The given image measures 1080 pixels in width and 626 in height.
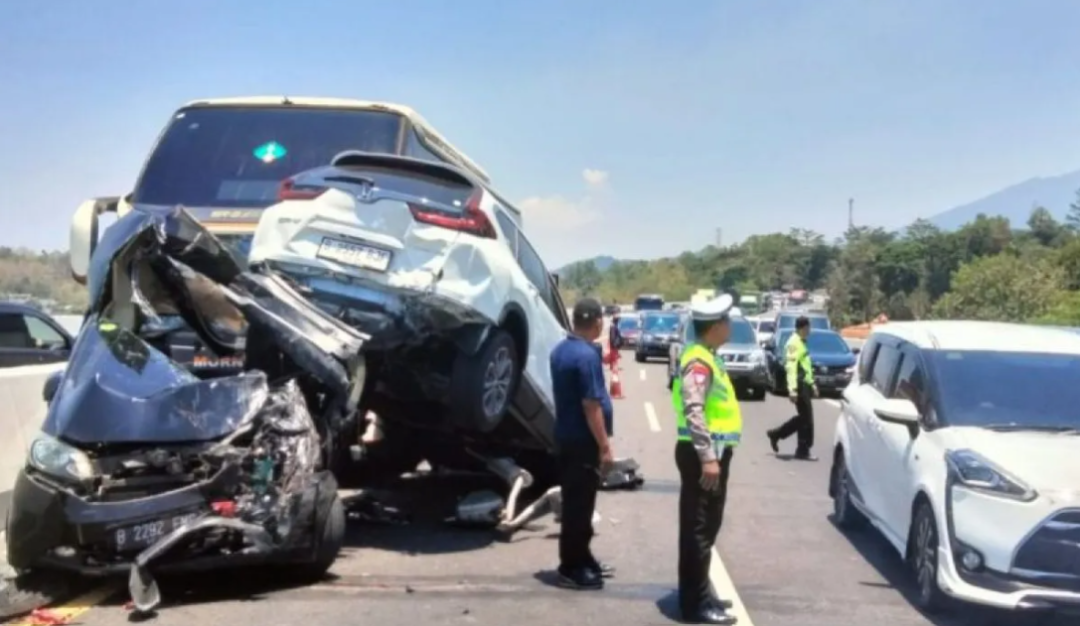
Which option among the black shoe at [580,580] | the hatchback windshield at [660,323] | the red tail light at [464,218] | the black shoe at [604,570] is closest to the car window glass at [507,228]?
the red tail light at [464,218]

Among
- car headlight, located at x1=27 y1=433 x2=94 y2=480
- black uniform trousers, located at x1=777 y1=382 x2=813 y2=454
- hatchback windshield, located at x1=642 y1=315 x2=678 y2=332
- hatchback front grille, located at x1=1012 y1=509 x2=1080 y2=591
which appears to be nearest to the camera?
hatchback front grille, located at x1=1012 y1=509 x2=1080 y2=591

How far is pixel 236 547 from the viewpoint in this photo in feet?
23.0

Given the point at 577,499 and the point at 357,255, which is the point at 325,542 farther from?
the point at 357,255

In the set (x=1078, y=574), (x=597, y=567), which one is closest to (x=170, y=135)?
(x=597, y=567)

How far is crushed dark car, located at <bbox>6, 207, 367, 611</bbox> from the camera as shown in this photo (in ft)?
22.4

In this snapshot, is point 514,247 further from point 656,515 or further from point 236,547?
point 236,547

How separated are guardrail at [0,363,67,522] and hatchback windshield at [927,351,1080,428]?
6.69 metres

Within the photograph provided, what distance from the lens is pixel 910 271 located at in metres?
87.8

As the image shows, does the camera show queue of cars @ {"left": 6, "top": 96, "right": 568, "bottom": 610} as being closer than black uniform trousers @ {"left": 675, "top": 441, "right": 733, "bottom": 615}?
Yes

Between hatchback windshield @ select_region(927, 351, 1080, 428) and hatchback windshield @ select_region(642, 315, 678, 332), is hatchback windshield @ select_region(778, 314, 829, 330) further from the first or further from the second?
hatchback windshield @ select_region(927, 351, 1080, 428)

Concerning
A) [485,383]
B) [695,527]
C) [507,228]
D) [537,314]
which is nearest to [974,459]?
[695,527]

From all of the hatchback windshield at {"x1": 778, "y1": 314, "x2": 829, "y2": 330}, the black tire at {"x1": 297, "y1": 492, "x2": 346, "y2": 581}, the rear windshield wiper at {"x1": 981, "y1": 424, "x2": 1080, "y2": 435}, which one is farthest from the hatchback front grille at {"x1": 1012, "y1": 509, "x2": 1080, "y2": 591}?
the hatchback windshield at {"x1": 778, "y1": 314, "x2": 829, "y2": 330}

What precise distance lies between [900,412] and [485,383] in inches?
115

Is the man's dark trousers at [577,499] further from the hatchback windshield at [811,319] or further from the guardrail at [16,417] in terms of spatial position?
the hatchback windshield at [811,319]
